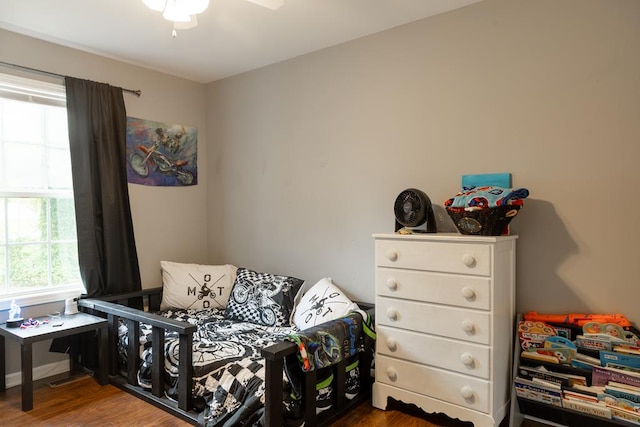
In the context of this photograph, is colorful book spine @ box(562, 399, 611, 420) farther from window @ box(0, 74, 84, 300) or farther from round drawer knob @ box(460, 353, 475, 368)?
window @ box(0, 74, 84, 300)

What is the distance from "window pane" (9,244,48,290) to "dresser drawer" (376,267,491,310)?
228cm

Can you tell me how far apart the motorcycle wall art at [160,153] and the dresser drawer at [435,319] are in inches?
82.7

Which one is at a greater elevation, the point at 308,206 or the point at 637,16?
the point at 637,16

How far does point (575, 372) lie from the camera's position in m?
1.89

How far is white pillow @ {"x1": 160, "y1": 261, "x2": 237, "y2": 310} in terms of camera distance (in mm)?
3145

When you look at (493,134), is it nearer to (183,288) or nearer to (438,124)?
(438,124)

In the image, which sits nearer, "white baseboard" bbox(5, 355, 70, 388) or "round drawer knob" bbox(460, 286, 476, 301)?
"round drawer knob" bbox(460, 286, 476, 301)

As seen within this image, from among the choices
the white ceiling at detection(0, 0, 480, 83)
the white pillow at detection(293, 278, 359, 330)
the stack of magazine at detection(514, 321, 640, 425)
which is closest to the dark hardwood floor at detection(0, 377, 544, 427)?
the stack of magazine at detection(514, 321, 640, 425)

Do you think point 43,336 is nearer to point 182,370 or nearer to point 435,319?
point 182,370

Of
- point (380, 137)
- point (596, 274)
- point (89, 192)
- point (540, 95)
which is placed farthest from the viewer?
point (89, 192)

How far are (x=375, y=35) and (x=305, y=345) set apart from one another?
197 centimetres

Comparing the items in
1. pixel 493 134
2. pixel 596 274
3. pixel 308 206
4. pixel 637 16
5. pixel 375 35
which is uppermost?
pixel 375 35

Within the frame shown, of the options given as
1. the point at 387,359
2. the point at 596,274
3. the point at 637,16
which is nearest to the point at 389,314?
the point at 387,359

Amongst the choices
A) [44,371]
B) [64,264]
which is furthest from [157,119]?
[44,371]
